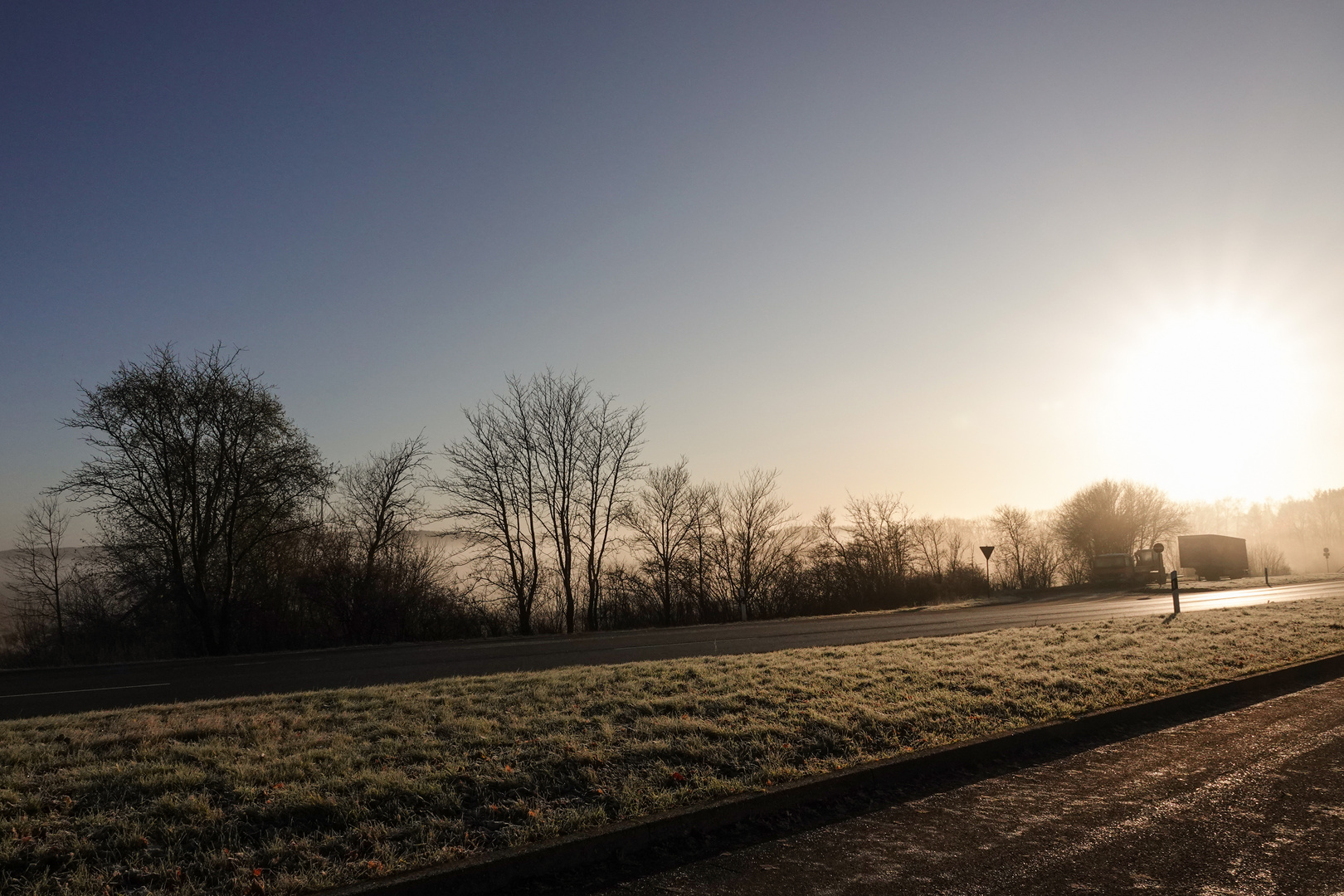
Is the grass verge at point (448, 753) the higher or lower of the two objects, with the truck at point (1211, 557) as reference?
higher

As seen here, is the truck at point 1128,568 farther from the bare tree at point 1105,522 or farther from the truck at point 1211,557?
the bare tree at point 1105,522

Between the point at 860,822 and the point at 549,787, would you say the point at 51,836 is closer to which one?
the point at 549,787

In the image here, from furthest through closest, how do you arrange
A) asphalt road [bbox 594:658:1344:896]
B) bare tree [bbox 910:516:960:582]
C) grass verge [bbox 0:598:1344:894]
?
bare tree [bbox 910:516:960:582], grass verge [bbox 0:598:1344:894], asphalt road [bbox 594:658:1344:896]

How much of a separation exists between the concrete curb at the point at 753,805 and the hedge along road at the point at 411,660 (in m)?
6.97

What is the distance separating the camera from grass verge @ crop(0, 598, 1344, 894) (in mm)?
4523

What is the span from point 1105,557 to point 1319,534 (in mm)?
105124

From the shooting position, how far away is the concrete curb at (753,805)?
429cm

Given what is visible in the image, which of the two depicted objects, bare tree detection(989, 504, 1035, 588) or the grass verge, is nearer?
the grass verge

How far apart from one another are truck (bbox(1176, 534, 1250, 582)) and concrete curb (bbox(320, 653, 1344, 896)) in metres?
45.7

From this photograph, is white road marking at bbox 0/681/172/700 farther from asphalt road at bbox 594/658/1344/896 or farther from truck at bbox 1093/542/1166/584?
truck at bbox 1093/542/1166/584

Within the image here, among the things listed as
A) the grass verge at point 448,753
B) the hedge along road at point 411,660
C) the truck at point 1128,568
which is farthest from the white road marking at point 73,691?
the truck at point 1128,568

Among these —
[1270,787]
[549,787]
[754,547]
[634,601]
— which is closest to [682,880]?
[549,787]

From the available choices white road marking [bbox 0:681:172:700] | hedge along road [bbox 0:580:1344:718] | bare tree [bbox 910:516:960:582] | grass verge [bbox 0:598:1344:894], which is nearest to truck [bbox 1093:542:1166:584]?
bare tree [bbox 910:516:960:582]

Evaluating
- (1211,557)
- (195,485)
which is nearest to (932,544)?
(1211,557)
